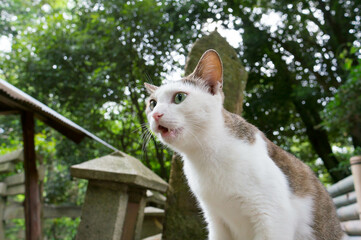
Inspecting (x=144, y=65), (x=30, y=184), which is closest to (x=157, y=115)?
(x=30, y=184)

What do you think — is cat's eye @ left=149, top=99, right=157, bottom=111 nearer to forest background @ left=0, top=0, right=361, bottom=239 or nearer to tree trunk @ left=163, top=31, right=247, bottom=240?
tree trunk @ left=163, top=31, right=247, bottom=240

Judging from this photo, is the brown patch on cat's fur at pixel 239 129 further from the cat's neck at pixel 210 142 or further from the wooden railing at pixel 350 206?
the wooden railing at pixel 350 206

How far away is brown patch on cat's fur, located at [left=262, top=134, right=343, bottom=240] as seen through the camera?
6.30ft

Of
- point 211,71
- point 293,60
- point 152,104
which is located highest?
point 293,60

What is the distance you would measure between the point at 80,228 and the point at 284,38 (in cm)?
804

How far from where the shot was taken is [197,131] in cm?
184

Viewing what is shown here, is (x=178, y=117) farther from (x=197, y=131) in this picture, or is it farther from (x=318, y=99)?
(x=318, y=99)

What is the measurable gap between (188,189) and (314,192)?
64.0 inches

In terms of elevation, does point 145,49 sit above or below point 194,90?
above

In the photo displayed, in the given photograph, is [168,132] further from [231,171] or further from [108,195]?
[108,195]

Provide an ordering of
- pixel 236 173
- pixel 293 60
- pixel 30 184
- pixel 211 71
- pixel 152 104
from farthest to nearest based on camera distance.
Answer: pixel 293 60 < pixel 30 184 < pixel 152 104 < pixel 211 71 < pixel 236 173

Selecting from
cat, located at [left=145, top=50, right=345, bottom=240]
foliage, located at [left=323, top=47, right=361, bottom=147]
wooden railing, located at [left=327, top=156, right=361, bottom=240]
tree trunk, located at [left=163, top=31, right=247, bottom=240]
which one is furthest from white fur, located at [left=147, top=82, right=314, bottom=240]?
foliage, located at [left=323, top=47, right=361, bottom=147]

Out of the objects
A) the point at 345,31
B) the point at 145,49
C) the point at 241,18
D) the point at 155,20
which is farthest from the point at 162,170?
the point at 345,31

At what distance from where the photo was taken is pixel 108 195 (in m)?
2.82
